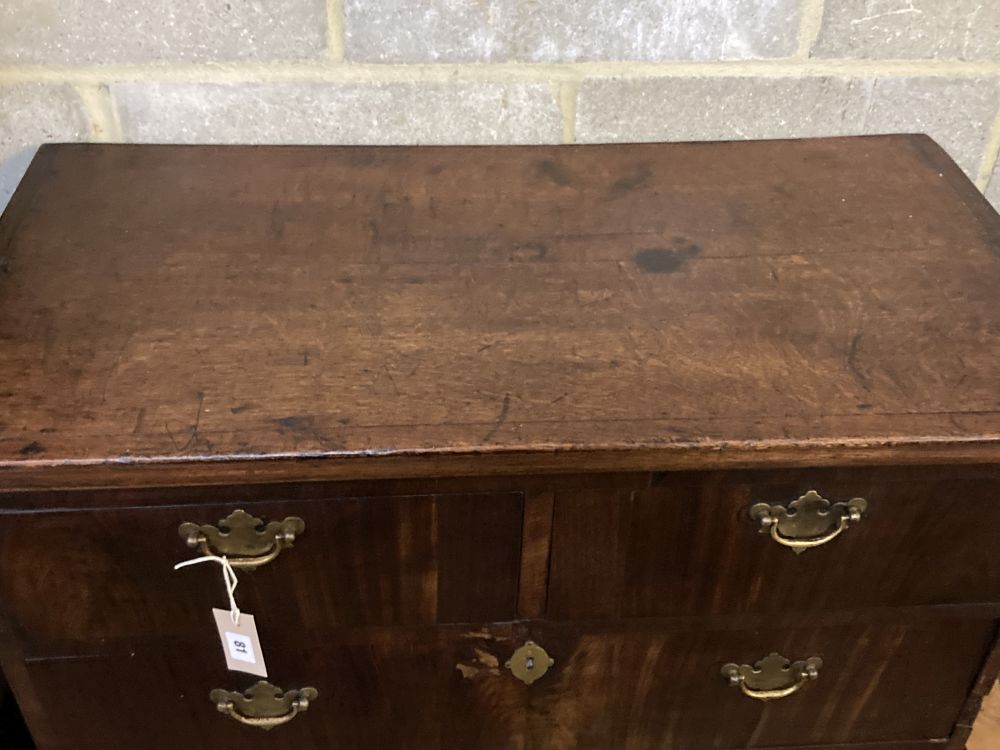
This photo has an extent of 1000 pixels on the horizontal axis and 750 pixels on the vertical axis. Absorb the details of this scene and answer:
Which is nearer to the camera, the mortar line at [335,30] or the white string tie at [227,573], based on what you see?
the white string tie at [227,573]

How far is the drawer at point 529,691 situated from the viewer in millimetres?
906

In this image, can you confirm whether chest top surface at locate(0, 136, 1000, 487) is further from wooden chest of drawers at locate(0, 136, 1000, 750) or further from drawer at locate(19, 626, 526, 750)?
drawer at locate(19, 626, 526, 750)

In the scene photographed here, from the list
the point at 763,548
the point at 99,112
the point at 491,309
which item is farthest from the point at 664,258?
the point at 99,112

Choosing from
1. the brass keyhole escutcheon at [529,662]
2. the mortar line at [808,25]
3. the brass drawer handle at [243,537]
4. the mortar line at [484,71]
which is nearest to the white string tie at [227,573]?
the brass drawer handle at [243,537]

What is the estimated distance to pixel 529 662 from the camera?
0.92 meters

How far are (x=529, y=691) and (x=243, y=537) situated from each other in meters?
0.34

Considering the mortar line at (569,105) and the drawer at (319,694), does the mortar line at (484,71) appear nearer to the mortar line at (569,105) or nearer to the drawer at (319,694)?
the mortar line at (569,105)

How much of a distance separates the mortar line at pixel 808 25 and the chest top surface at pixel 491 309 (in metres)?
0.11

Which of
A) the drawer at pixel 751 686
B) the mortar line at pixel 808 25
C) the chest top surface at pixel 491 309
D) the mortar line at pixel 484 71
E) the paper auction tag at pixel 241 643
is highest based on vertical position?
the mortar line at pixel 808 25

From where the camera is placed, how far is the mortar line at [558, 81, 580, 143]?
A: 113cm

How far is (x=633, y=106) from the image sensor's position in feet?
3.78

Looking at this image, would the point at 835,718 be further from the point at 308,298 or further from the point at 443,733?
the point at 308,298

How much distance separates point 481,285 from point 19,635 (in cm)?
52

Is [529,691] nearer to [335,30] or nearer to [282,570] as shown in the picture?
[282,570]
